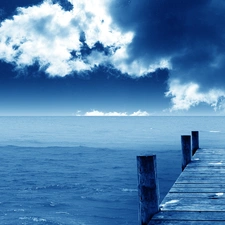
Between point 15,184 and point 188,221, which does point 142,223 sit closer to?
point 188,221

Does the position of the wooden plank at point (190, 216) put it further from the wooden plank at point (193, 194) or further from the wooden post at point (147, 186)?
the wooden plank at point (193, 194)

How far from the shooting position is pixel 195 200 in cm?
549

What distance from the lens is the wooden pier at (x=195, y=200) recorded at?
4520 mm

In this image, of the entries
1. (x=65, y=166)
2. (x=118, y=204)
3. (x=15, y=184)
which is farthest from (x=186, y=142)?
(x=65, y=166)

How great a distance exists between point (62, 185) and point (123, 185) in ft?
12.6

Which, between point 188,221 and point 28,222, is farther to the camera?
point 28,222

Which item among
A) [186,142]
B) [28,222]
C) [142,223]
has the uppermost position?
[186,142]

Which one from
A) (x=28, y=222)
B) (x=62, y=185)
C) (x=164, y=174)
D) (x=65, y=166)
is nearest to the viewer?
(x=28, y=222)

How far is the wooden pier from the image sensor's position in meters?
4.52

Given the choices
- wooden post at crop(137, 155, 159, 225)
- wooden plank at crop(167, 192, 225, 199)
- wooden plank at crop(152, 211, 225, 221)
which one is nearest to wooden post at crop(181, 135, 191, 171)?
wooden plank at crop(167, 192, 225, 199)

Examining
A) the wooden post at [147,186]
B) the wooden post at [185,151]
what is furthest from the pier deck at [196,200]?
the wooden post at [185,151]

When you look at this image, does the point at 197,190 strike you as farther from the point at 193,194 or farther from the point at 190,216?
the point at 190,216

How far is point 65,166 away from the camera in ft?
89.0

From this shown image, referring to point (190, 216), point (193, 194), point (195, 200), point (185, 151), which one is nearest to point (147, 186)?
point (190, 216)
